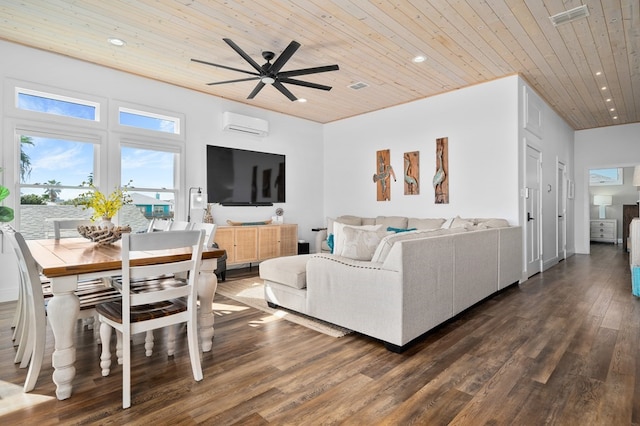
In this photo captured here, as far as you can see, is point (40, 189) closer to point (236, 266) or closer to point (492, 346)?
point (236, 266)

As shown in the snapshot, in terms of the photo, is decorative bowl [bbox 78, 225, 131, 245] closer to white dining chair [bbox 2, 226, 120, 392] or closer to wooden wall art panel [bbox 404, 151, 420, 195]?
white dining chair [bbox 2, 226, 120, 392]

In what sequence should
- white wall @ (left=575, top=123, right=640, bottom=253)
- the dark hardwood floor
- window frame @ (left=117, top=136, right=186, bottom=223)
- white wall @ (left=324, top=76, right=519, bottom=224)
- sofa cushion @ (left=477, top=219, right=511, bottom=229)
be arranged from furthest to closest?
white wall @ (left=575, top=123, right=640, bottom=253), white wall @ (left=324, top=76, right=519, bottom=224), window frame @ (left=117, top=136, right=186, bottom=223), sofa cushion @ (left=477, top=219, right=511, bottom=229), the dark hardwood floor


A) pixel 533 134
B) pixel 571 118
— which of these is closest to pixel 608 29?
pixel 533 134

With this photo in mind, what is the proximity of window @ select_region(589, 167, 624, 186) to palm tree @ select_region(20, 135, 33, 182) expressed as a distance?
41.3 feet

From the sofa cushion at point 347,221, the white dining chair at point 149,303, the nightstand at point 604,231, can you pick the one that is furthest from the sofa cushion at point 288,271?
the nightstand at point 604,231

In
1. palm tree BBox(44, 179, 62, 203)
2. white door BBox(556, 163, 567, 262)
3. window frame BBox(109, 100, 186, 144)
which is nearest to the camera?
palm tree BBox(44, 179, 62, 203)

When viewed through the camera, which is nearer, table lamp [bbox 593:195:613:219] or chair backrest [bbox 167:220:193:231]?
chair backrest [bbox 167:220:193:231]

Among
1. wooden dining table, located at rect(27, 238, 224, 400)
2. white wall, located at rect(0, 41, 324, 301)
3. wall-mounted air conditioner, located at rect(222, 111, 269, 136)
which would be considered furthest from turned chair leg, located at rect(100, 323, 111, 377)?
wall-mounted air conditioner, located at rect(222, 111, 269, 136)

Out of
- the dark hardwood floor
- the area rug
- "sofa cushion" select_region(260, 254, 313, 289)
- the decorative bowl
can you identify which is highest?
the decorative bowl

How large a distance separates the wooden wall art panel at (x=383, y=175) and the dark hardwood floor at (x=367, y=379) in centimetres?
330

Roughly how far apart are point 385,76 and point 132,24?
3.08 metres

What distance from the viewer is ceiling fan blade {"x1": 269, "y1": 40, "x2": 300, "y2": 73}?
306cm

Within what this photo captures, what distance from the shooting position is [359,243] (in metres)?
3.07

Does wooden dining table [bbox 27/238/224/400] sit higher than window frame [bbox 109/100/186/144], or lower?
lower
